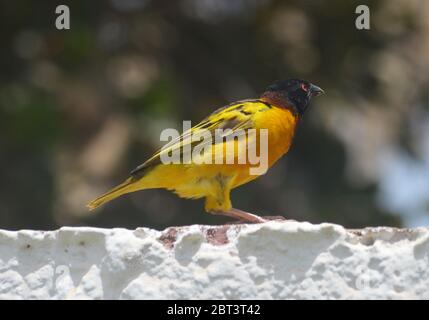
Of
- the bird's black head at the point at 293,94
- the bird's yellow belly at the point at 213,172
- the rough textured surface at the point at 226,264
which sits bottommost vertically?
the rough textured surface at the point at 226,264

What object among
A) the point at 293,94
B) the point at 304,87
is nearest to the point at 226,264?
the point at 293,94

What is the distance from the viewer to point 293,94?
674 cm

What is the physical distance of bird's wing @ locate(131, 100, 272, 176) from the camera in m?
6.00

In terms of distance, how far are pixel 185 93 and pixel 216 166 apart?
7012 millimetres

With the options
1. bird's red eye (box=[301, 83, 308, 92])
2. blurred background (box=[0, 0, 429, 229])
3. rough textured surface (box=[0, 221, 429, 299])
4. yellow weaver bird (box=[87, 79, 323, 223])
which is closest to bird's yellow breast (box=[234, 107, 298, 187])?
yellow weaver bird (box=[87, 79, 323, 223])

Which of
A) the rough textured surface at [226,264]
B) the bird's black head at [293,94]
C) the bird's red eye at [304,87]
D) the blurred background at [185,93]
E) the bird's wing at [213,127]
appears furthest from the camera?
the blurred background at [185,93]

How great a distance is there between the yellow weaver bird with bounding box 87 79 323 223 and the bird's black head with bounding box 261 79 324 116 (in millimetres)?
256

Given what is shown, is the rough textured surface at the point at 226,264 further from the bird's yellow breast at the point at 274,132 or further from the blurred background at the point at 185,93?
the blurred background at the point at 185,93

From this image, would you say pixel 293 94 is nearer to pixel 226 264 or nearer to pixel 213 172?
pixel 213 172

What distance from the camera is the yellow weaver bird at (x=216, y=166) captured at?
591cm

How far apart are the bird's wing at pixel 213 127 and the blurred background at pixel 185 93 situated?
15.2 ft

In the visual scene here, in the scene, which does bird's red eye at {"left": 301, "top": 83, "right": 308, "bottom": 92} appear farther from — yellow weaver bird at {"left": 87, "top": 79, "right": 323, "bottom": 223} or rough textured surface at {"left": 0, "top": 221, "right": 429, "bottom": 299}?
rough textured surface at {"left": 0, "top": 221, "right": 429, "bottom": 299}

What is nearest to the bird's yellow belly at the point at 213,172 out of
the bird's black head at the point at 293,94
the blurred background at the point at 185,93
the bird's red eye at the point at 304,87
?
the bird's black head at the point at 293,94
